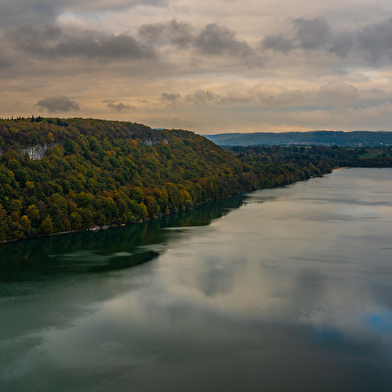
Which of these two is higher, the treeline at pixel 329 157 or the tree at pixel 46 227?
the treeline at pixel 329 157

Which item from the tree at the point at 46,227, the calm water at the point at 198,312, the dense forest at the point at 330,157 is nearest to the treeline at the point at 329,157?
the dense forest at the point at 330,157

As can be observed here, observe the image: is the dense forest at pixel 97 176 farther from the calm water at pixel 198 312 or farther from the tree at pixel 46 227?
the calm water at pixel 198 312

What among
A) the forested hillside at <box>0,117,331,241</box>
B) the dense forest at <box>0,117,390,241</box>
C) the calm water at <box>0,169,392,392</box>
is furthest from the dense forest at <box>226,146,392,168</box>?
the calm water at <box>0,169,392,392</box>

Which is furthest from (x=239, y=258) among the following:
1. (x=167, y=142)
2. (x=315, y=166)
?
(x=315, y=166)

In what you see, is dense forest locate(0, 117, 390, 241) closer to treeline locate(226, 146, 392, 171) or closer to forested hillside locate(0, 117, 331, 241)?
forested hillside locate(0, 117, 331, 241)

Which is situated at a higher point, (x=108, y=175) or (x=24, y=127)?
(x=24, y=127)

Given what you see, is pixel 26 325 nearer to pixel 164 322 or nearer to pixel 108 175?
pixel 164 322

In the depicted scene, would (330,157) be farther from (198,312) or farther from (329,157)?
(198,312)
